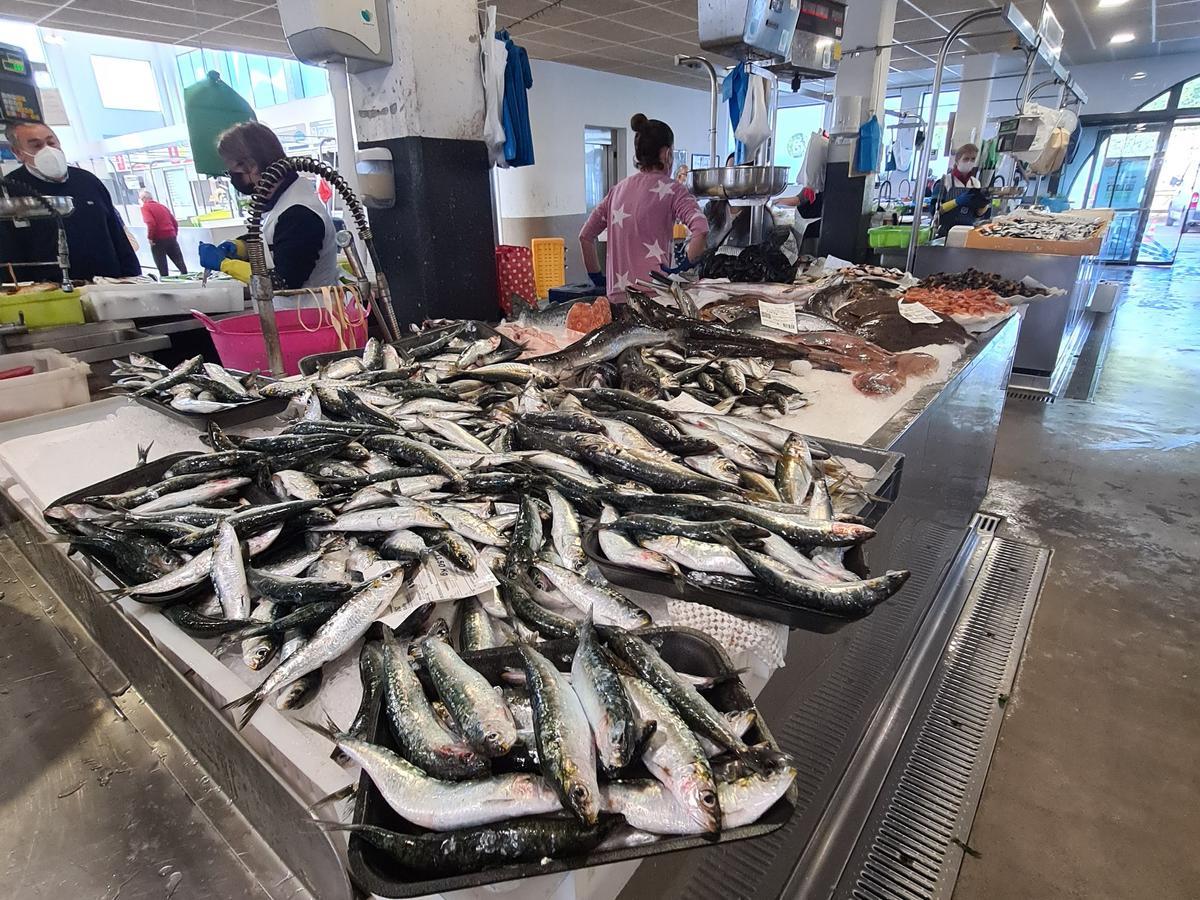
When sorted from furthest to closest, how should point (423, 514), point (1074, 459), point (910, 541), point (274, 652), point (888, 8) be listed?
point (888, 8), point (1074, 459), point (910, 541), point (423, 514), point (274, 652)

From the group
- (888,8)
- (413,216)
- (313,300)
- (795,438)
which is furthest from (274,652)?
(888,8)

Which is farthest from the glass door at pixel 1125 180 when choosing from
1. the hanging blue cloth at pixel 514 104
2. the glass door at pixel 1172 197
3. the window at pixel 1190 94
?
the hanging blue cloth at pixel 514 104

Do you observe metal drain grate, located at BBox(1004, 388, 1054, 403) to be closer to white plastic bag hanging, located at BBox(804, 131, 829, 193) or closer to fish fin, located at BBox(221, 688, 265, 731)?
white plastic bag hanging, located at BBox(804, 131, 829, 193)

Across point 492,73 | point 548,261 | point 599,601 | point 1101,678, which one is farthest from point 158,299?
point 1101,678

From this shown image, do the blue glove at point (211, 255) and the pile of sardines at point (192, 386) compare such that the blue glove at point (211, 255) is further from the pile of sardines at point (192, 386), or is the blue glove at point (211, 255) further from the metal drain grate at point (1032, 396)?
the metal drain grate at point (1032, 396)

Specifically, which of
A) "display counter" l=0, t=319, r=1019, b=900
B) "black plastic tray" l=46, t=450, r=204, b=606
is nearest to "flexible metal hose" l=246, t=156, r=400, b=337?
"display counter" l=0, t=319, r=1019, b=900

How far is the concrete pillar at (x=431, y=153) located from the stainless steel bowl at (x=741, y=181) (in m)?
1.48

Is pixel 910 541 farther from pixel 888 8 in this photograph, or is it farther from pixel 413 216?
pixel 888 8

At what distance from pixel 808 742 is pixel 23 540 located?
8.08 feet

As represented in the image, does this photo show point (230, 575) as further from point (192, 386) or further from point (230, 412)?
point (192, 386)

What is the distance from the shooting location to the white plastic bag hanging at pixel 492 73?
3441 millimetres

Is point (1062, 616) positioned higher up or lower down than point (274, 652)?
lower down

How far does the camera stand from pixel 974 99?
12594mm

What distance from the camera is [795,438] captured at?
167 centimetres
